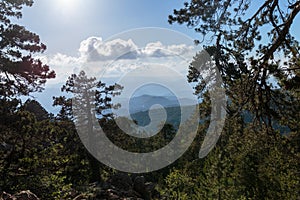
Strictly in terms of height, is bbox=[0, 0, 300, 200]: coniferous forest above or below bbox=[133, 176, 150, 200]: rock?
above

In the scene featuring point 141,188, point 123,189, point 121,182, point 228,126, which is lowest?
point 141,188

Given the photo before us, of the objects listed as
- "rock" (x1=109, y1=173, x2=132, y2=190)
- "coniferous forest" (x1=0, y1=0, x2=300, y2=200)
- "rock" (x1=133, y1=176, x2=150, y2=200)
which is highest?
"coniferous forest" (x1=0, y1=0, x2=300, y2=200)

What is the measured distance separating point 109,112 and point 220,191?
19.7 metres

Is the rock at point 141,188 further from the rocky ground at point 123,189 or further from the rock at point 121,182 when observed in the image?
the rock at point 121,182

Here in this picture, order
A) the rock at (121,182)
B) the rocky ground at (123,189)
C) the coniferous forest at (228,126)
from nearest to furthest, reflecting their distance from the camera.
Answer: the coniferous forest at (228,126), the rocky ground at (123,189), the rock at (121,182)

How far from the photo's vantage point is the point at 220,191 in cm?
769

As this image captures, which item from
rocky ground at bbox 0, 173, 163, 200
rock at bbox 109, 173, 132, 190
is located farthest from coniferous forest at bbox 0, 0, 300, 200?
rock at bbox 109, 173, 132, 190

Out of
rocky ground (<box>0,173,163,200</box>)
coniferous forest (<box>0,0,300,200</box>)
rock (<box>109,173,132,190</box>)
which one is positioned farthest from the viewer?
rock (<box>109,173,132,190</box>)

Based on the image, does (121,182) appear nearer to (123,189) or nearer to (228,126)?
(123,189)

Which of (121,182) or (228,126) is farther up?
(228,126)

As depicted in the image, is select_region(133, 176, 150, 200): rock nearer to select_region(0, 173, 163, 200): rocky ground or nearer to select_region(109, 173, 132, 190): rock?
select_region(0, 173, 163, 200): rocky ground

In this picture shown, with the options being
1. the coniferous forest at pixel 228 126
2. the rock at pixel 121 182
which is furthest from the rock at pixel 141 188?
the coniferous forest at pixel 228 126

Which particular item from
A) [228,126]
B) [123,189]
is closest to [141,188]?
[123,189]

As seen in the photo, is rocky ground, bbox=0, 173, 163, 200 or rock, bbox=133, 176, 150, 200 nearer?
rocky ground, bbox=0, 173, 163, 200
